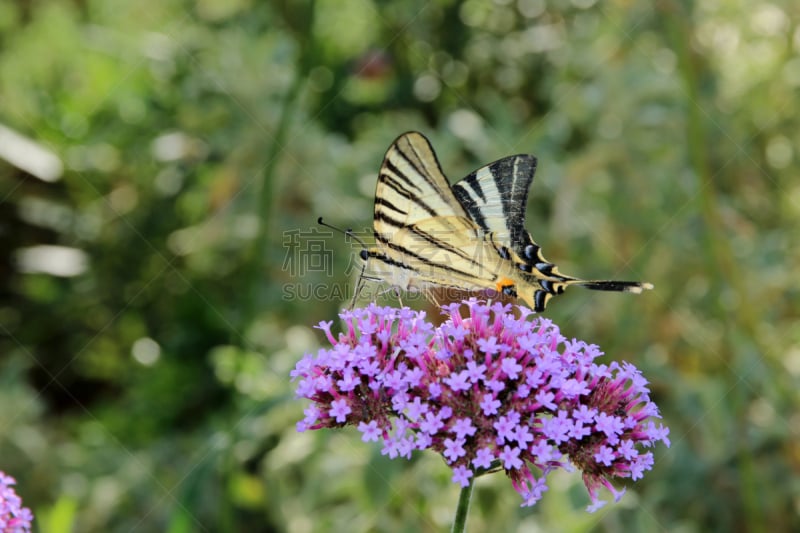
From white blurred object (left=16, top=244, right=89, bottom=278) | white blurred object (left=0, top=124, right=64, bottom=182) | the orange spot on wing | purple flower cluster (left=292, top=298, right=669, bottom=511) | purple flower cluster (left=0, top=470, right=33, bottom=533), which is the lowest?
purple flower cluster (left=0, top=470, right=33, bottom=533)

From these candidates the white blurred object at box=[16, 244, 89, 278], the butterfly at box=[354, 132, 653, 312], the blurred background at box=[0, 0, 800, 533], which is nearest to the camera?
Answer: the butterfly at box=[354, 132, 653, 312]

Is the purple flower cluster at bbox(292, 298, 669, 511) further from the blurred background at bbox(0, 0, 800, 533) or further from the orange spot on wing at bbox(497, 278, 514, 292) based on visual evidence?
the blurred background at bbox(0, 0, 800, 533)

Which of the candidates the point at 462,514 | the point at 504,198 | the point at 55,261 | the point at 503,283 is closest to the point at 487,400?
the point at 462,514

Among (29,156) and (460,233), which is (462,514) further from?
(29,156)

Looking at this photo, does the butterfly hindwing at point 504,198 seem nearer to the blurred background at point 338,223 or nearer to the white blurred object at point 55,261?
the blurred background at point 338,223

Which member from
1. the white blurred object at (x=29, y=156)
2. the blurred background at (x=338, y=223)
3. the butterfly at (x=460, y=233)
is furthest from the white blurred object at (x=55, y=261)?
the butterfly at (x=460, y=233)

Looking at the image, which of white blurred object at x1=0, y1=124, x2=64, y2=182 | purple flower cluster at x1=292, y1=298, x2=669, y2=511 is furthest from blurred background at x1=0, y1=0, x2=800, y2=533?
purple flower cluster at x1=292, y1=298, x2=669, y2=511

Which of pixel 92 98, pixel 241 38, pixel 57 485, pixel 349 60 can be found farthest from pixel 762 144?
pixel 57 485
